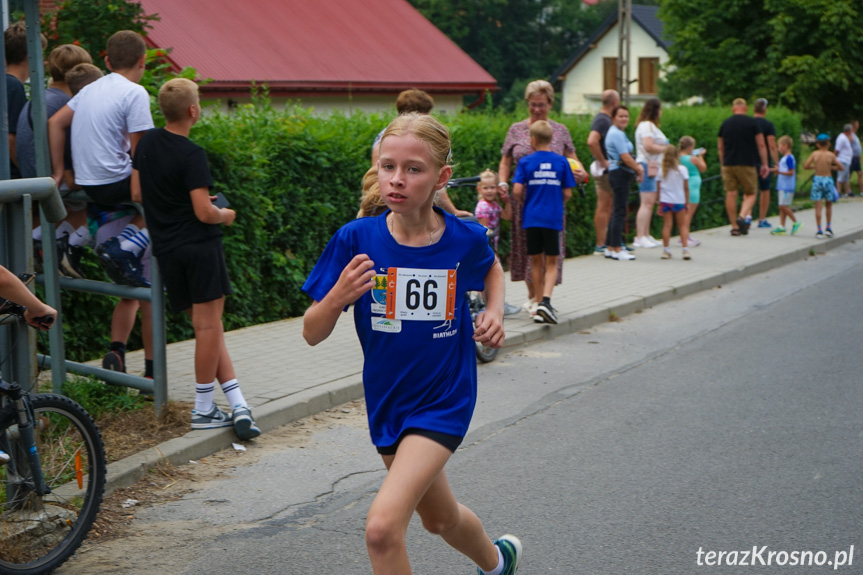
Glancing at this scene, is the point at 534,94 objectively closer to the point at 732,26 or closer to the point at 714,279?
the point at 714,279

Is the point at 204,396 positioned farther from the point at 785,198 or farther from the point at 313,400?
the point at 785,198

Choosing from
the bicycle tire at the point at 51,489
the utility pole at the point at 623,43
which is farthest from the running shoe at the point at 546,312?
the utility pole at the point at 623,43

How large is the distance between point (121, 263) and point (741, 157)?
13.8 meters

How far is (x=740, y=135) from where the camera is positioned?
57.3 ft

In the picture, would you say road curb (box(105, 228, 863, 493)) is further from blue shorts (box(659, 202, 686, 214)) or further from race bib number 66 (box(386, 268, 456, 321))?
race bib number 66 (box(386, 268, 456, 321))

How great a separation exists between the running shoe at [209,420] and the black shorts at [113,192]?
1.34m

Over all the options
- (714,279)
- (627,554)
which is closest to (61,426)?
(627,554)

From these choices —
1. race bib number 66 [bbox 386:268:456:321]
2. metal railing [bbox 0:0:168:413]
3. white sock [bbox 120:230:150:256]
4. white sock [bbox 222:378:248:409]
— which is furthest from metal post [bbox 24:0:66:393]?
race bib number 66 [bbox 386:268:456:321]

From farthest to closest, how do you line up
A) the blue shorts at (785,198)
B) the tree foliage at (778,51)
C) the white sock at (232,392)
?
1. the tree foliage at (778,51)
2. the blue shorts at (785,198)
3. the white sock at (232,392)

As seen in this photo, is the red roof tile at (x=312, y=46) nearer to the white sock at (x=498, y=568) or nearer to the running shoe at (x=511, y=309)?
the running shoe at (x=511, y=309)

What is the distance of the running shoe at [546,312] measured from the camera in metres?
9.37

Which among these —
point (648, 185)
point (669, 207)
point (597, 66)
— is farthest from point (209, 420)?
point (597, 66)

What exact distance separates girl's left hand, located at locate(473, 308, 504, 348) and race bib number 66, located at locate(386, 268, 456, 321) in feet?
0.45

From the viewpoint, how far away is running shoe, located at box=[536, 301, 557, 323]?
9.37m
